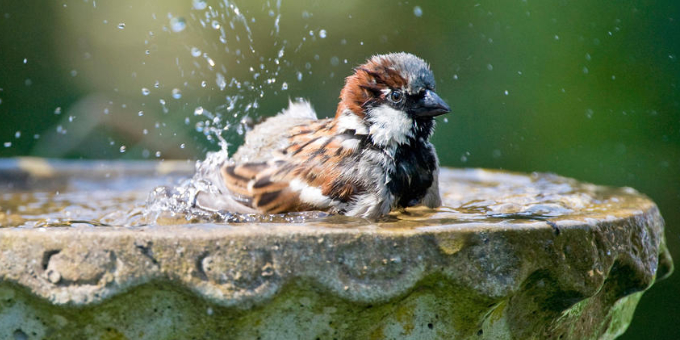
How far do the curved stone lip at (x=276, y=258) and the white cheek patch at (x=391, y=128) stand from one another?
0.75 m

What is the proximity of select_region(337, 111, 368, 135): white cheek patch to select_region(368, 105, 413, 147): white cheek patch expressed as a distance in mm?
38

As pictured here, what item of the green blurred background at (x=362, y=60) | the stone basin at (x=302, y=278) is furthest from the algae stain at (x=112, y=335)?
the green blurred background at (x=362, y=60)

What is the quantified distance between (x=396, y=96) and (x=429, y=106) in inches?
3.8

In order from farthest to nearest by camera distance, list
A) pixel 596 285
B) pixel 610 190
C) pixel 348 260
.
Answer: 1. pixel 610 190
2. pixel 596 285
3. pixel 348 260

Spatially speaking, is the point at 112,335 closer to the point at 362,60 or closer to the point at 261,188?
the point at 261,188

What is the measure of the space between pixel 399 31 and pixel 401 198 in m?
2.47

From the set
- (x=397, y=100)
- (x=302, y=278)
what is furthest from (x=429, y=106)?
(x=302, y=278)

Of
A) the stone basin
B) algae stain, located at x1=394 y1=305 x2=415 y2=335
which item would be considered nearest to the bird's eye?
the stone basin

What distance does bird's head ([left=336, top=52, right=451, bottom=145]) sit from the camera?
210 cm

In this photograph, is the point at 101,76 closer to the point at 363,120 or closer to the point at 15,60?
the point at 15,60

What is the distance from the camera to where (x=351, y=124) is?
2.18 m

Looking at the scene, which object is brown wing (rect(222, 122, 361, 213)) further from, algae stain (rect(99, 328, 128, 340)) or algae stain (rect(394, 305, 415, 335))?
algae stain (rect(99, 328, 128, 340))

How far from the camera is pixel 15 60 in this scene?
4945 millimetres

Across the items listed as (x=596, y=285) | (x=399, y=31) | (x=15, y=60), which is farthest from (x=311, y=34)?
(x=596, y=285)
